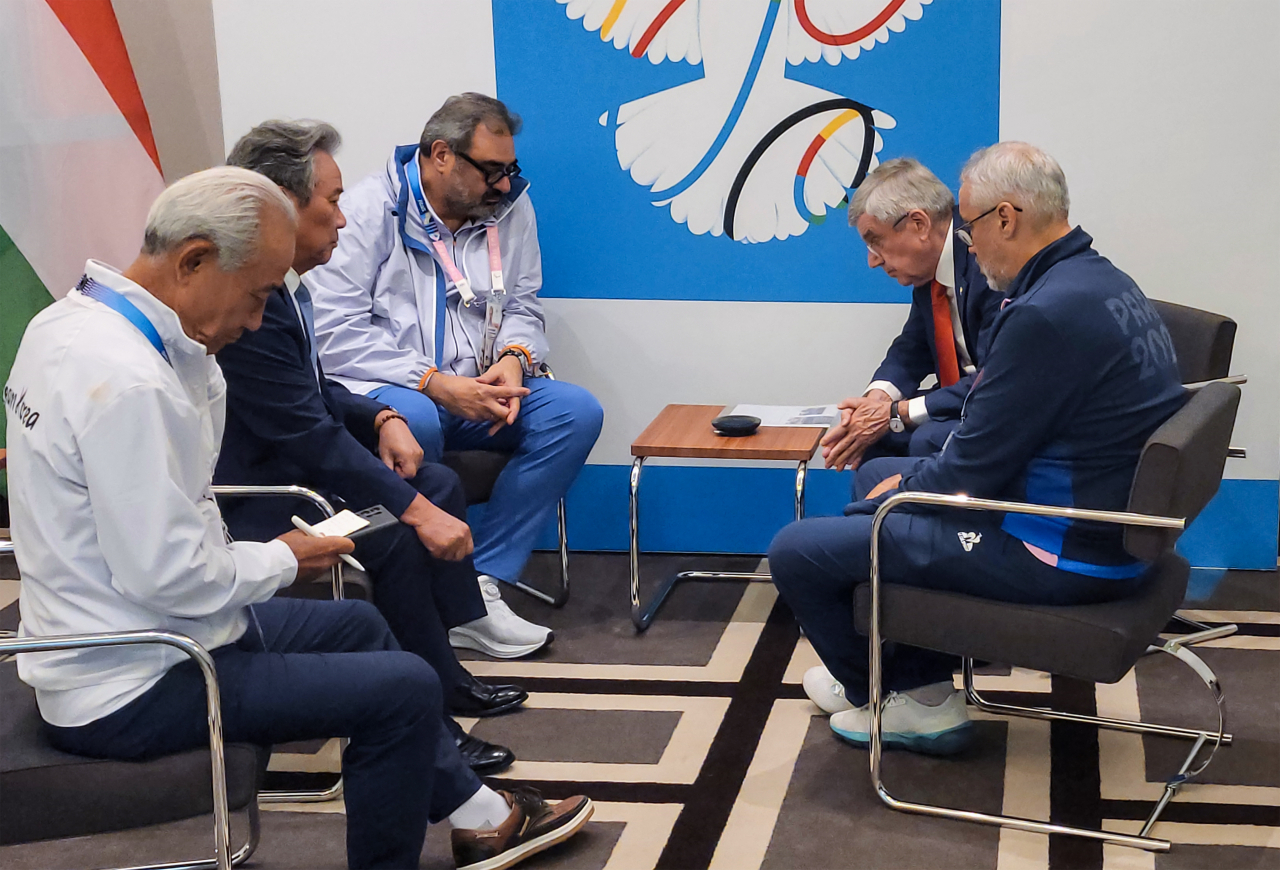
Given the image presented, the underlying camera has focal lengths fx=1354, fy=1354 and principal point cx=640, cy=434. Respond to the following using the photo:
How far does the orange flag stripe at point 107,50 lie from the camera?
173 inches

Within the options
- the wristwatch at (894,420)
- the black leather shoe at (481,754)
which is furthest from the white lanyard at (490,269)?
the black leather shoe at (481,754)

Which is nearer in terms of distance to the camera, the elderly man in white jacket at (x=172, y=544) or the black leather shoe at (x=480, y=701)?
the elderly man in white jacket at (x=172, y=544)

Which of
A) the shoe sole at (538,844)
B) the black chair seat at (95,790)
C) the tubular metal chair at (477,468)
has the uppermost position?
the black chair seat at (95,790)

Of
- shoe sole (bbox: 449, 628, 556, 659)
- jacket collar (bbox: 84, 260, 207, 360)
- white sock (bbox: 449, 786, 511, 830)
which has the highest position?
jacket collar (bbox: 84, 260, 207, 360)

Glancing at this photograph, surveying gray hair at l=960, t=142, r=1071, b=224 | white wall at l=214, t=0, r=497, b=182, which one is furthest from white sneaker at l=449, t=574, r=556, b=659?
gray hair at l=960, t=142, r=1071, b=224

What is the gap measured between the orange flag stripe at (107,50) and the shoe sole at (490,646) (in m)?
2.18

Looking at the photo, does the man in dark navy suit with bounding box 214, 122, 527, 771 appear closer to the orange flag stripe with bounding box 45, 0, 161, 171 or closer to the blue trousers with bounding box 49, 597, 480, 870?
the blue trousers with bounding box 49, 597, 480, 870

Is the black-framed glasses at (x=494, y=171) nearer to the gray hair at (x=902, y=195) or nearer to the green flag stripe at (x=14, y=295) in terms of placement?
the gray hair at (x=902, y=195)

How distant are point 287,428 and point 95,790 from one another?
1.09 metres

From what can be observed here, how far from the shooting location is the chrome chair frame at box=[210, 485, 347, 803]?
2.75 meters

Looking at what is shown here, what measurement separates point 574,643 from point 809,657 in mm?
635

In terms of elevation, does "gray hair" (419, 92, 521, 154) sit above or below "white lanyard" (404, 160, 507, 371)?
above

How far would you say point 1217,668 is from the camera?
3.33 metres

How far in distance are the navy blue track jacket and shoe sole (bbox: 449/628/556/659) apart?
142 cm
